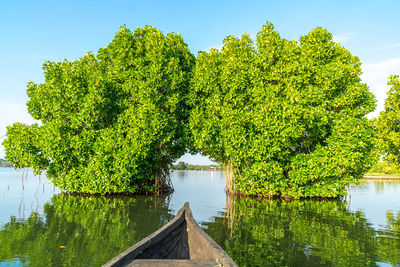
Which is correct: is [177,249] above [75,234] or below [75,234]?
above

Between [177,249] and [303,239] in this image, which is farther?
[303,239]

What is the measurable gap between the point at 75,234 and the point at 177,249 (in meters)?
4.94

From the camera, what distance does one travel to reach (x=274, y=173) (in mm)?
18906

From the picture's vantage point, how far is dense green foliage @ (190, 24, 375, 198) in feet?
59.0

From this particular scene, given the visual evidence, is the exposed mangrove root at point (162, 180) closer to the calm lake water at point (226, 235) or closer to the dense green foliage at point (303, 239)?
the calm lake water at point (226, 235)

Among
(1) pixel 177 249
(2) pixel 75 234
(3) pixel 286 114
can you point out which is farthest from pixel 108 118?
(1) pixel 177 249

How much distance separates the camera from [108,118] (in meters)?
20.6

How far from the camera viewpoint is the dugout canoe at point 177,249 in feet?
14.0

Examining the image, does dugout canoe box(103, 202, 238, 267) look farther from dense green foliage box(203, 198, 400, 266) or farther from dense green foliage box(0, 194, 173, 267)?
dense green foliage box(0, 194, 173, 267)

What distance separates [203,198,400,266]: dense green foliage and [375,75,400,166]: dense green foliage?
1217 centimetres

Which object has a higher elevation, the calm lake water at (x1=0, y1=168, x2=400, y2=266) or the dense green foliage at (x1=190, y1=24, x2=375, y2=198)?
the dense green foliage at (x1=190, y1=24, x2=375, y2=198)

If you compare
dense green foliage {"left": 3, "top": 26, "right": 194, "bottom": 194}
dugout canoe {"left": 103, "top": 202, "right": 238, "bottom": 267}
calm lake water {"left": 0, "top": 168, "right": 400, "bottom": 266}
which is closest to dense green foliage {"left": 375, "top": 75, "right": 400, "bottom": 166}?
calm lake water {"left": 0, "top": 168, "right": 400, "bottom": 266}

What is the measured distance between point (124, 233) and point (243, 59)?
55.4 feet

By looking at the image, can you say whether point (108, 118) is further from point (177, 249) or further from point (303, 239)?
point (303, 239)
